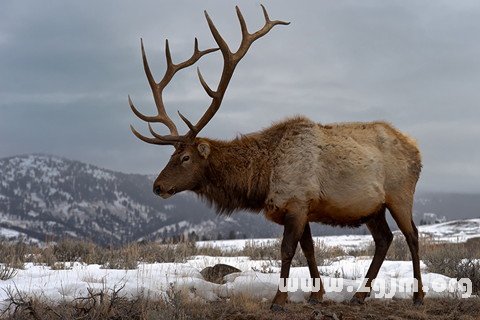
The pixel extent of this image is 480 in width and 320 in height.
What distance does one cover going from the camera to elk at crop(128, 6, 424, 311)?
6.91 meters

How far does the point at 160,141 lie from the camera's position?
295 inches

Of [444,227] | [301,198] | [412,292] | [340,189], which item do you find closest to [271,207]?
[301,198]

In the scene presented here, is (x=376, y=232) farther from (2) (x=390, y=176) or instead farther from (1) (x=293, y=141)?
(1) (x=293, y=141)

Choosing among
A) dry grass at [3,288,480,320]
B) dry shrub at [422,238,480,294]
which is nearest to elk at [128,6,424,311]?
dry grass at [3,288,480,320]

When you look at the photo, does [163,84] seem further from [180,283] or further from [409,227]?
[409,227]

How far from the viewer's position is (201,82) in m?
7.60

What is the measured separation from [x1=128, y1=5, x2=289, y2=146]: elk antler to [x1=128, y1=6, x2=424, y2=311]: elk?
0.05 ft

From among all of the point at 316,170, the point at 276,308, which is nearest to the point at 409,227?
the point at 316,170

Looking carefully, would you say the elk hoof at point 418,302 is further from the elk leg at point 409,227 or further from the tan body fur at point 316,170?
the tan body fur at point 316,170

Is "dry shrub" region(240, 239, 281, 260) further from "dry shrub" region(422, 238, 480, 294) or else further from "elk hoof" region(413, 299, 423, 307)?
"elk hoof" region(413, 299, 423, 307)

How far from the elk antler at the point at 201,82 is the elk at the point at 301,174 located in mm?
14

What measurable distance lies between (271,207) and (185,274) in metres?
1.86

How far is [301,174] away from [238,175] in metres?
0.83

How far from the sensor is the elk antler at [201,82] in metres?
7.49
